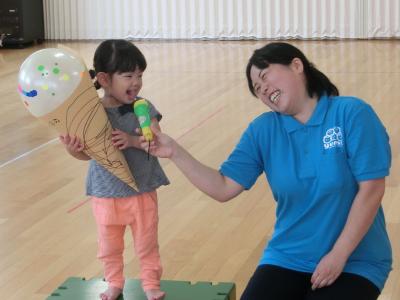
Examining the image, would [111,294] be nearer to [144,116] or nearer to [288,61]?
[144,116]

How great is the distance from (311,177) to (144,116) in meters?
0.52

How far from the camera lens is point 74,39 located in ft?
35.9

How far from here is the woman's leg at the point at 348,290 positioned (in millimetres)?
2203

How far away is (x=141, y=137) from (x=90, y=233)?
4.87 ft

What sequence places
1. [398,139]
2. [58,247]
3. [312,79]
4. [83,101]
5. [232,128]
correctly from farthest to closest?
[232,128] → [398,139] → [58,247] → [83,101] → [312,79]

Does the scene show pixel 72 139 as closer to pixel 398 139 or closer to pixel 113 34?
pixel 398 139

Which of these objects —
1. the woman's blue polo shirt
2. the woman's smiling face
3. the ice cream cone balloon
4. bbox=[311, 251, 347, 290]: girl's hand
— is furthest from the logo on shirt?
the ice cream cone balloon

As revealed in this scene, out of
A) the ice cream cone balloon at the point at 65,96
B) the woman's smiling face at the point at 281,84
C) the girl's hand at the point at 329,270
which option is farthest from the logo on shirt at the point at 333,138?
the ice cream cone balloon at the point at 65,96

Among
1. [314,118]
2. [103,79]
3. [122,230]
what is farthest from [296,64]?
[122,230]

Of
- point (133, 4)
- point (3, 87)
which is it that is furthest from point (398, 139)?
point (133, 4)

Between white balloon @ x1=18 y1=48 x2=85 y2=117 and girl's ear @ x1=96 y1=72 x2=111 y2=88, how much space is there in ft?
0.48

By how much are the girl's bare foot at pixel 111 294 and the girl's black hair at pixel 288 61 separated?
0.87 meters

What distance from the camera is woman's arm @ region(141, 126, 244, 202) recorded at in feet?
7.82

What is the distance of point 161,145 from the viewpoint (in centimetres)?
242
